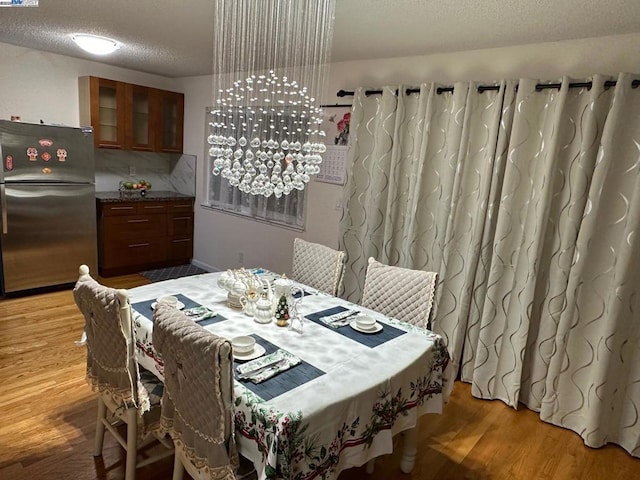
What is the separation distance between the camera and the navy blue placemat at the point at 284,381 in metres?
1.47

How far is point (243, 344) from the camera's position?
172cm

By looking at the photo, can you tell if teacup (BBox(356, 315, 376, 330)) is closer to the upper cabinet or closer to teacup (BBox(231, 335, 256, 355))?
teacup (BBox(231, 335, 256, 355))

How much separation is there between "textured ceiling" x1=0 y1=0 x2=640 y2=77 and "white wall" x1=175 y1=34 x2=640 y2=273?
0.08 meters

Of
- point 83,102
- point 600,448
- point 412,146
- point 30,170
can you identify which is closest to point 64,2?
point 30,170

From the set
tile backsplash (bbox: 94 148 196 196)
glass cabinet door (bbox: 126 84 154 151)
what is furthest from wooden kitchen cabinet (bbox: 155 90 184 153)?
tile backsplash (bbox: 94 148 196 196)

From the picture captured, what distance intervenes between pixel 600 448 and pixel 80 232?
4694mm

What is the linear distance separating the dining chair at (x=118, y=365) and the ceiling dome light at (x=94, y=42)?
90.0 inches

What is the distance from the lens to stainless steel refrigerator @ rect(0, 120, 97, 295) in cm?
367

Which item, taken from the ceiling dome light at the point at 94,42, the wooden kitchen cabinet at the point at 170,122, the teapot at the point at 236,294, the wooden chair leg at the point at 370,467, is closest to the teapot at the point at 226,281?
the teapot at the point at 236,294

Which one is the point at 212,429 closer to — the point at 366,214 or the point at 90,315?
the point at 90,315

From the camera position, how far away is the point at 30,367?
110 inches

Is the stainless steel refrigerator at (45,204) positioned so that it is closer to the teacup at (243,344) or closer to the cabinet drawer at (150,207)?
the cabinet drawer at (150,207)

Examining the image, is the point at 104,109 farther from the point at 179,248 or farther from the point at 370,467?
the point at 370,467

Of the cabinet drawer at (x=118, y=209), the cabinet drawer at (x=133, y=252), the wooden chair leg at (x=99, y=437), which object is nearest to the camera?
the wooden chair leg at (x=99, y=437)
